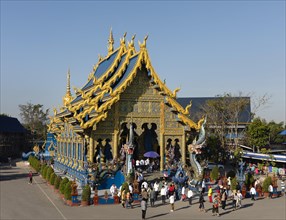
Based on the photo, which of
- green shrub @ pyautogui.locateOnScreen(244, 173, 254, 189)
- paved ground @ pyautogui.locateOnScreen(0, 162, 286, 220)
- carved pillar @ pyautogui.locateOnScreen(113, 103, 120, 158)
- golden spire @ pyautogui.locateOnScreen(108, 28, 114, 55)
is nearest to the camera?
paved ground @ pyautogui.locateOnScreen(0, 162, 286, 220)

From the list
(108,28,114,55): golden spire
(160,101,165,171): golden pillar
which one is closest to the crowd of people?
(160,101,165,171): golden pillar

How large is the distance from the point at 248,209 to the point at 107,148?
47.9 ft

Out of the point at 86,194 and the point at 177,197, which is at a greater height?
the point at 86,194

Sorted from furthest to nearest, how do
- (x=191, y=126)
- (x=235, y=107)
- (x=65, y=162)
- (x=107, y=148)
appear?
1. (x=235, y=107)
2. (x=65, y=162)
3. (x=107, y=148)
4. (x=191, y=126)

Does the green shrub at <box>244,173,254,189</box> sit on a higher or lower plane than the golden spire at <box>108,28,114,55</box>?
lower

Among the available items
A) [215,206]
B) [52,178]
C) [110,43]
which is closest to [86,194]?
[215,206]

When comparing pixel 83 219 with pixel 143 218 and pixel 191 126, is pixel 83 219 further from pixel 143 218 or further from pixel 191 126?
pixel 191 126

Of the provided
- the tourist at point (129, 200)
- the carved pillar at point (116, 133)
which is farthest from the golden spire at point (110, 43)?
the tourist at point (129, 200)

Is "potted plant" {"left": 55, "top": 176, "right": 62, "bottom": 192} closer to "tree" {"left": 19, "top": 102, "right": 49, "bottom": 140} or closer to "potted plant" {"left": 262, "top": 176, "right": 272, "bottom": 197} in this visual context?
"potted plant" {"left": 262, "top": 176, "right": 272, "bottom": 197}

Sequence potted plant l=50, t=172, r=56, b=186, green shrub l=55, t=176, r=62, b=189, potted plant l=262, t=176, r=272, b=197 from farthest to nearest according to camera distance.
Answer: potted plant l=50, t=172, r=56, b=186, green shrub l=55, t=176, r=62, b=189, potted plant l=262, t=176, r=272, b=197

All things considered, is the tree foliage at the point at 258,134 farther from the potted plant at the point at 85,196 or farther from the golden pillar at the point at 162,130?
the potted plant at the point at 85,196

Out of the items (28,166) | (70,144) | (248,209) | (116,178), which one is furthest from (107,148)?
(28,166)

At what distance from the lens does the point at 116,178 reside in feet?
85.7

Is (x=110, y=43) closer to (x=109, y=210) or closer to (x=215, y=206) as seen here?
(x=109, y=210)
